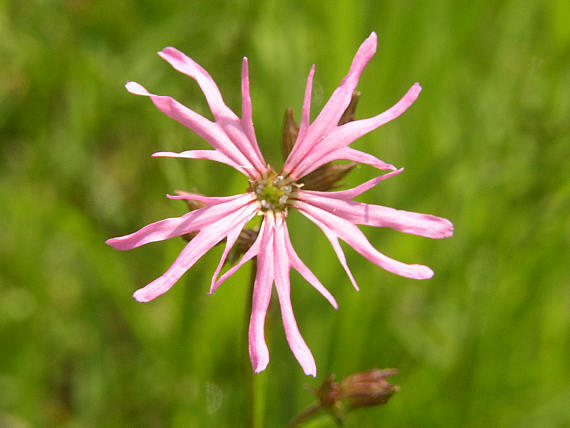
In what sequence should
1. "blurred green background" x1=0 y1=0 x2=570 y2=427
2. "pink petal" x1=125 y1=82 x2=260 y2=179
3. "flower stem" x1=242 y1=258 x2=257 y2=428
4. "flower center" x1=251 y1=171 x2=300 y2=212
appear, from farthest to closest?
1. "blurred green background" x1=0 y1=0 x2=570 y2=427
2. "flower center" x1=251 y1=171 x2=300 y2=212
3. "flower stem" x1=242 y1=258 x2=257 y2=428
4. "pink petal" x1=125 y1=82 x2=260 y2=179

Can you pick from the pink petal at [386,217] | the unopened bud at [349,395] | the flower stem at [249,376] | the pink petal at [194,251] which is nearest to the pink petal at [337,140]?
the pink petal at [386,217]

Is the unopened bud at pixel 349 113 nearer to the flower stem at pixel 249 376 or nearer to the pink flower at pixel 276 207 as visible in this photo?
the pink flower at pixel 276 207

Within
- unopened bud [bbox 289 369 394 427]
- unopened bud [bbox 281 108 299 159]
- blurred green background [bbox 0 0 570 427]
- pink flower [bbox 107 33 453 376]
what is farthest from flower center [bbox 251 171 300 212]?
blurred green background [bbox 0 0 570 427]

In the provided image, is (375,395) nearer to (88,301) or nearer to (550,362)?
(550,362)

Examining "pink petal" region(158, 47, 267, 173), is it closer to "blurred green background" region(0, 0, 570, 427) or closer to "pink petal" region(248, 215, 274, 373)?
"pink petal" region(248, 215, 274, 373)

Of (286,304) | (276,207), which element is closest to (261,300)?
(286,304)

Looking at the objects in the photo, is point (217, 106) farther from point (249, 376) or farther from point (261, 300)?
point (249, 376)
